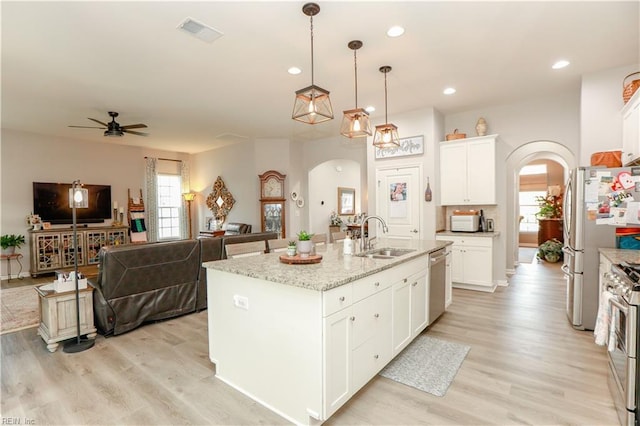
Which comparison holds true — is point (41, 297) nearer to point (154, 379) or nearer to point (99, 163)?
point (154, 379)

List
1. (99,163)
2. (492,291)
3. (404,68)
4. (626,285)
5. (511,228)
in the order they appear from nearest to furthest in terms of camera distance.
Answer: (626,285) → (404,68) → (492,291) → (511,228) → (99,163)

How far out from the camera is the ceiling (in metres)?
2.66

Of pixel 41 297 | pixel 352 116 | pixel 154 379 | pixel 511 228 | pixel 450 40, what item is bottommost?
pixel 154 379

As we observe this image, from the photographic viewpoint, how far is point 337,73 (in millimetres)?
3908

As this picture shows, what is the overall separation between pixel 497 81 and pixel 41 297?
6000 millimetres

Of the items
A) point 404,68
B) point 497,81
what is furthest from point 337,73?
point 497,81

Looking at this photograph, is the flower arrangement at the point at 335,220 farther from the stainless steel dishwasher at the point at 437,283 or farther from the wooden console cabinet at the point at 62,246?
the stainless steel dishwasher at the point at 437,283

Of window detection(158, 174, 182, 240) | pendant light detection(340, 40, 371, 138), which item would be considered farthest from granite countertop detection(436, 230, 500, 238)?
window detection(158, 174, 182, 240)

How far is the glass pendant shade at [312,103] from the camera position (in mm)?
2529

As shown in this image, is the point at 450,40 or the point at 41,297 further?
the point at 41,297

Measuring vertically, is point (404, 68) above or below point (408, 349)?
above

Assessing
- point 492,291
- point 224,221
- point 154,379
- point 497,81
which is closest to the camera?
point 154,379

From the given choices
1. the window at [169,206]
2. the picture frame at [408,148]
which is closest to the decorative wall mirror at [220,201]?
the window at [169,206]

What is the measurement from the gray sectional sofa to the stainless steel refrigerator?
4084 mm
